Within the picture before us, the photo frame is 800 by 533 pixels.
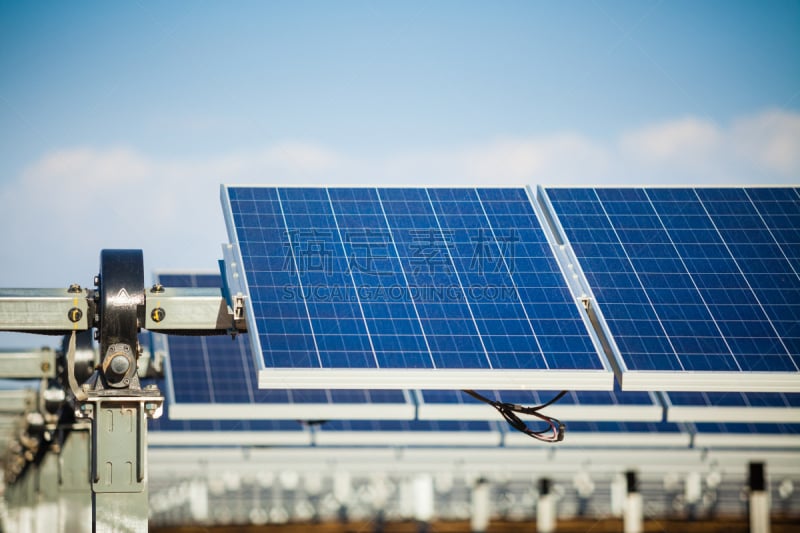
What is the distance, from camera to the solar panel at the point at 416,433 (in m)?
25.5

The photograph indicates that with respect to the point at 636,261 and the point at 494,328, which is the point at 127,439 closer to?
the point at 494,328

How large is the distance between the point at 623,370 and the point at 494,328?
1480 mm

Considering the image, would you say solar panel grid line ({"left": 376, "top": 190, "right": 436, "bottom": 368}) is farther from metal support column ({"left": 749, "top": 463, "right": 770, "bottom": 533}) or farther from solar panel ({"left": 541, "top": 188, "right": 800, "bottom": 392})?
metal support column ({"left": 749, "top": 463, "right": 770, "bottom": 533})

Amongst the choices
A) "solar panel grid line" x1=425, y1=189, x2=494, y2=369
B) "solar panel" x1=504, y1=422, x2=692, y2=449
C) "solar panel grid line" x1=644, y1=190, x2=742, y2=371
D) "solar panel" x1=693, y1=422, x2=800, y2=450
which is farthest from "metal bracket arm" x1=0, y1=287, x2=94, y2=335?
"solar panel" x1=693, y1=422, x2=800, y2=450

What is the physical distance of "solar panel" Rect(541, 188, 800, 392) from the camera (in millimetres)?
11758

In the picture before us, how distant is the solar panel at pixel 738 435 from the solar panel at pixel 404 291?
13.6 m

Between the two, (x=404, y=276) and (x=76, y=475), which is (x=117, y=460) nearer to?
(x=404, y=276)

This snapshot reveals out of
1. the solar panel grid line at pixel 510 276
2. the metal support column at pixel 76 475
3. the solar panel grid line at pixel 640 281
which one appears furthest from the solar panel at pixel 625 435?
the solar panel grid line at pixel 510 276

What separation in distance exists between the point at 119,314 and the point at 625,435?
16.9 m

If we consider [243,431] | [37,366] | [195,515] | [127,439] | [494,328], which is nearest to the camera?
[127,439]

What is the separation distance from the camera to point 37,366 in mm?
16422

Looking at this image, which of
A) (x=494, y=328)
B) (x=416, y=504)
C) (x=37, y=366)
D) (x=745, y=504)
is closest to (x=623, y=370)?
(x=494, y=328)

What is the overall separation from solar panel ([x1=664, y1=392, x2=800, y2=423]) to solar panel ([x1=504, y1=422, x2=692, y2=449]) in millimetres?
2427

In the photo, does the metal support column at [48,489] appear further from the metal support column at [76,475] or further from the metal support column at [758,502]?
the metal support column at [758,502]
